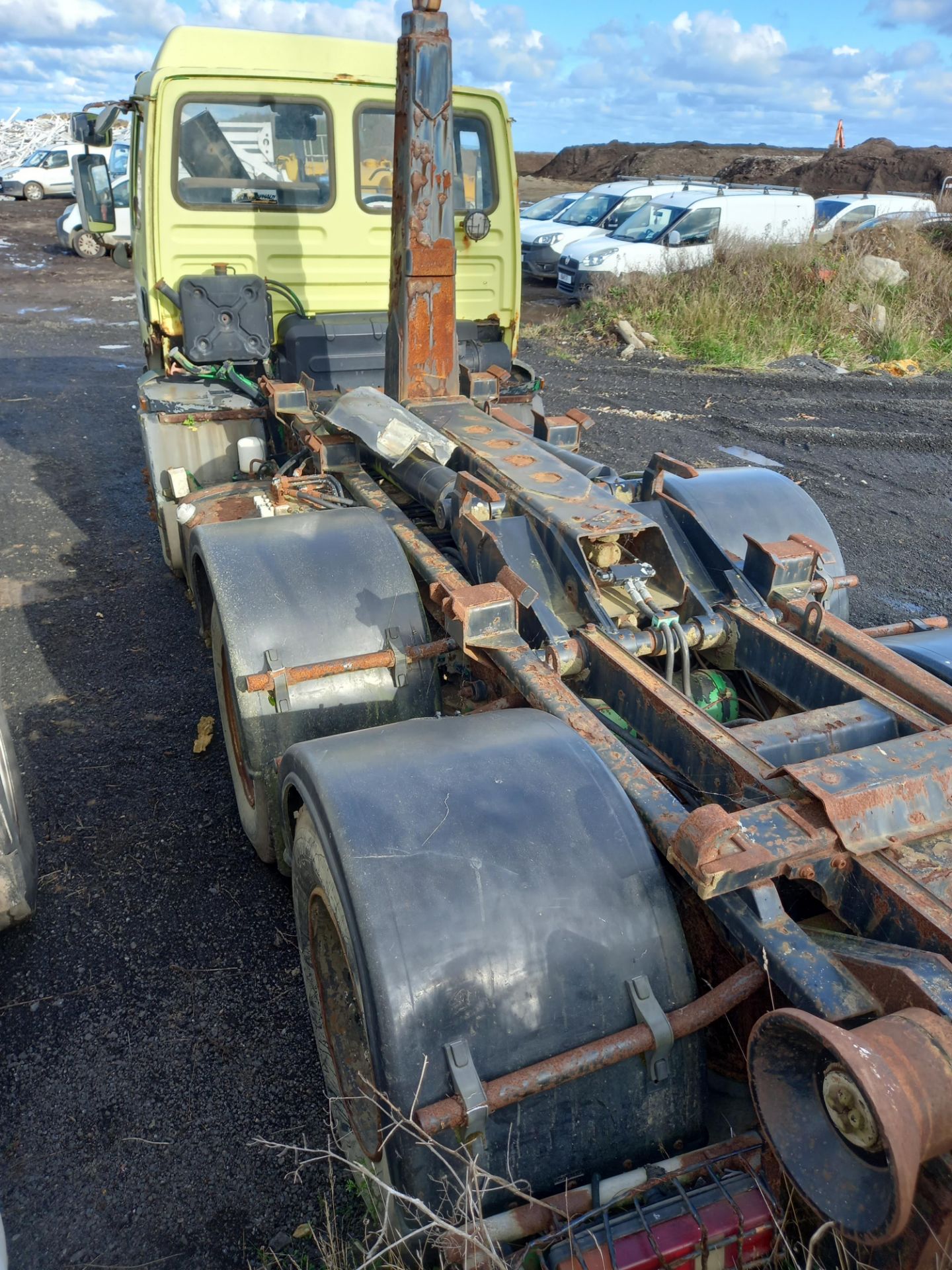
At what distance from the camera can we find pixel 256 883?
3256mm

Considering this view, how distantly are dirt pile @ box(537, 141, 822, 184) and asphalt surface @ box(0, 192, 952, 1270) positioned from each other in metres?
32.8

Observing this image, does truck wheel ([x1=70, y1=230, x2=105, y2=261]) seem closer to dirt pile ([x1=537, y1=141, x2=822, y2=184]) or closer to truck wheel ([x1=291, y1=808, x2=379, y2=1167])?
truck wheel ([x1=291, y1=808, x2=379, y2=1167])

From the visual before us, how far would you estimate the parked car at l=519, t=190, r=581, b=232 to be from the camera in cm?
1811

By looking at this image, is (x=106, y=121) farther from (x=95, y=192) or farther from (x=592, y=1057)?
(x=592, y=1057)

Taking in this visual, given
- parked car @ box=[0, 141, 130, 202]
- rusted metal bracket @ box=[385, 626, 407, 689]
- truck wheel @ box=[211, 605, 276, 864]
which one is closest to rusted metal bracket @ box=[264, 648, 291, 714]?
truck wheel @ box=[211, 605, 276, 864]

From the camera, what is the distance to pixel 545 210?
18969 mm

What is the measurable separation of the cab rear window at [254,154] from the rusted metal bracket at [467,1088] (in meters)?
4.92

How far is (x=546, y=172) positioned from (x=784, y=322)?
3413cm

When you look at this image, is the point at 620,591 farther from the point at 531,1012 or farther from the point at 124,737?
the point at 124,737

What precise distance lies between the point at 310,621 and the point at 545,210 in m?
18.4

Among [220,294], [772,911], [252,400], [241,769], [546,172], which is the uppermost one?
[546,172]

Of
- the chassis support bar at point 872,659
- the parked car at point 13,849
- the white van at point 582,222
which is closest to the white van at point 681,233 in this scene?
the white van at point 582,222

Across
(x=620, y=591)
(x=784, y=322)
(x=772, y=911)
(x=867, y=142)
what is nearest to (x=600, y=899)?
(x=772, y=911)

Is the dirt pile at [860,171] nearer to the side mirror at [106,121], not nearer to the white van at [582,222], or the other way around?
the white van at [582,222]
